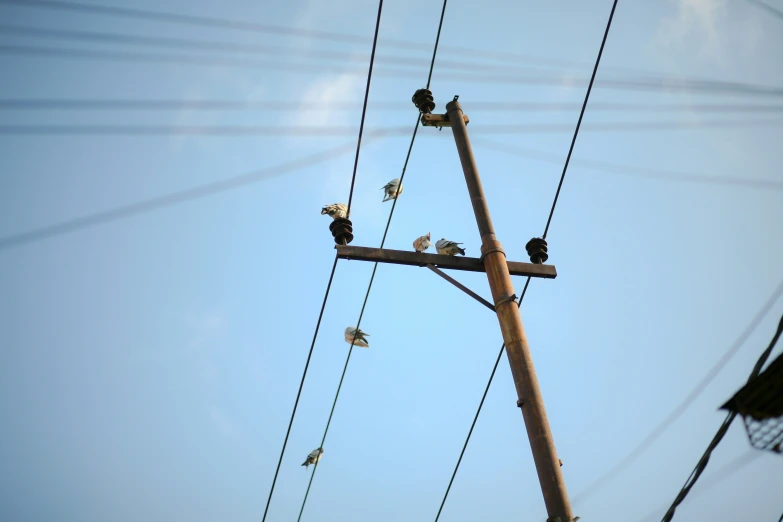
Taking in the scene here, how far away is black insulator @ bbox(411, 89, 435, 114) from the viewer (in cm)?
679

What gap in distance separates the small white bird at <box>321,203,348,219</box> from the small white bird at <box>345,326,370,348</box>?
194 cm

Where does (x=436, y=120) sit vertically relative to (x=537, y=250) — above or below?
above

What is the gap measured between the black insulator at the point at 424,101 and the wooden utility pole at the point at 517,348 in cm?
31

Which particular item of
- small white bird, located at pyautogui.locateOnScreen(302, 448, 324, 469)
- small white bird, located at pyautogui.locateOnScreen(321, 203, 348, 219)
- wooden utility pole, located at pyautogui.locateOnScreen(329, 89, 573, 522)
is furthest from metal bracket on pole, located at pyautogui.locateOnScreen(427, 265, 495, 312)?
small white bird, located at pyautogui.locateOnScreen(302, 448, 324, 469)

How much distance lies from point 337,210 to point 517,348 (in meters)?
2.32

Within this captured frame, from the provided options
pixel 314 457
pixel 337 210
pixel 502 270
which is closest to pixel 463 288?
pixel 502 270

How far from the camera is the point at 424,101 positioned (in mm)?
6809

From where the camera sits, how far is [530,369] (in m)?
5.27

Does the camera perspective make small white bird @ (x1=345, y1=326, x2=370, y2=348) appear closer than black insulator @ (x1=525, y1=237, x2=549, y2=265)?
No

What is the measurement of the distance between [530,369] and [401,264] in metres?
1.55

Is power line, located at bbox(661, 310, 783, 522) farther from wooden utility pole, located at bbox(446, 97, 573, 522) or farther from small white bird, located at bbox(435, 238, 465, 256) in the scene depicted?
small white bird, located at bbox(435, 238, 465, 256)

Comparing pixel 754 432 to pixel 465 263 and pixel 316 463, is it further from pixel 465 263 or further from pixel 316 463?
pixel 316 463

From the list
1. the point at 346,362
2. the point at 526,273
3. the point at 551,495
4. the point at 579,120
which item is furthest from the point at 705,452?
the point at 346,362

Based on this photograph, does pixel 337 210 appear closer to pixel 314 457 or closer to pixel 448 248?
pixel 448 248
